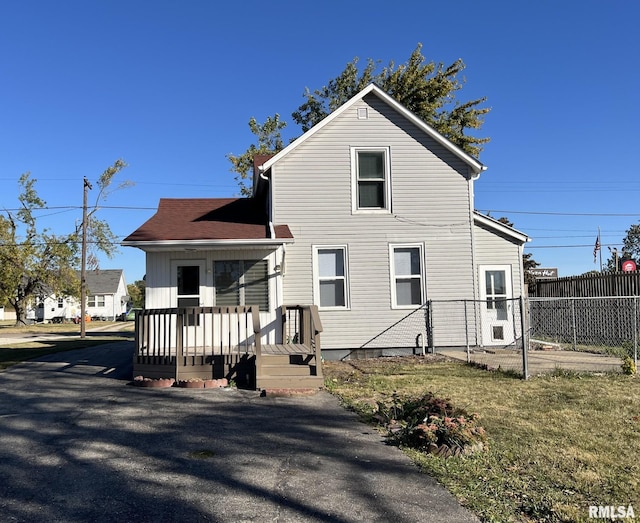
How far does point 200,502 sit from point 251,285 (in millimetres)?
8404

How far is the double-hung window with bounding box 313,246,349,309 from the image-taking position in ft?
43.6

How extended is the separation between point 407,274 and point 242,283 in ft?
14.1

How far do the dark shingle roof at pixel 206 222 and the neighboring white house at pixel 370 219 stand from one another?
0.08 metres

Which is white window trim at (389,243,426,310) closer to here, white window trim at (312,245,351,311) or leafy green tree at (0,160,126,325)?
white window trim at (312,245,351,311)

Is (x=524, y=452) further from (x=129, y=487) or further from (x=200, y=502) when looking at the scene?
(x=129, y=487)

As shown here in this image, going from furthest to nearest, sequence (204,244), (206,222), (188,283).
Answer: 1. (206,222)
2. (188,283)
3. (204,244)

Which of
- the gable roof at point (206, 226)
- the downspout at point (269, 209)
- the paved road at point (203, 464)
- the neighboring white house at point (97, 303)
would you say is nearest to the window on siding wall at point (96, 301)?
the neighboring white house at point (97, 303)

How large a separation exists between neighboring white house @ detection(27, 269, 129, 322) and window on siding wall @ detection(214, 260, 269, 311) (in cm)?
5371

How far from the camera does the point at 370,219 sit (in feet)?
44.3

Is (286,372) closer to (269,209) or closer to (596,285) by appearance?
(269,209)

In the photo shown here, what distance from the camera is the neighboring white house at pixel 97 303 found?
200 feet

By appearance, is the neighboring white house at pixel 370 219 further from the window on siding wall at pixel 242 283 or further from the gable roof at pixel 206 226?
the window on siding wall at pixel 242 283

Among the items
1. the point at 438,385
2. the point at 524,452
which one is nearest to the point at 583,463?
the point at 524,452

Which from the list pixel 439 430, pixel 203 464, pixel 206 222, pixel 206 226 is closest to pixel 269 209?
pixel 206 222
